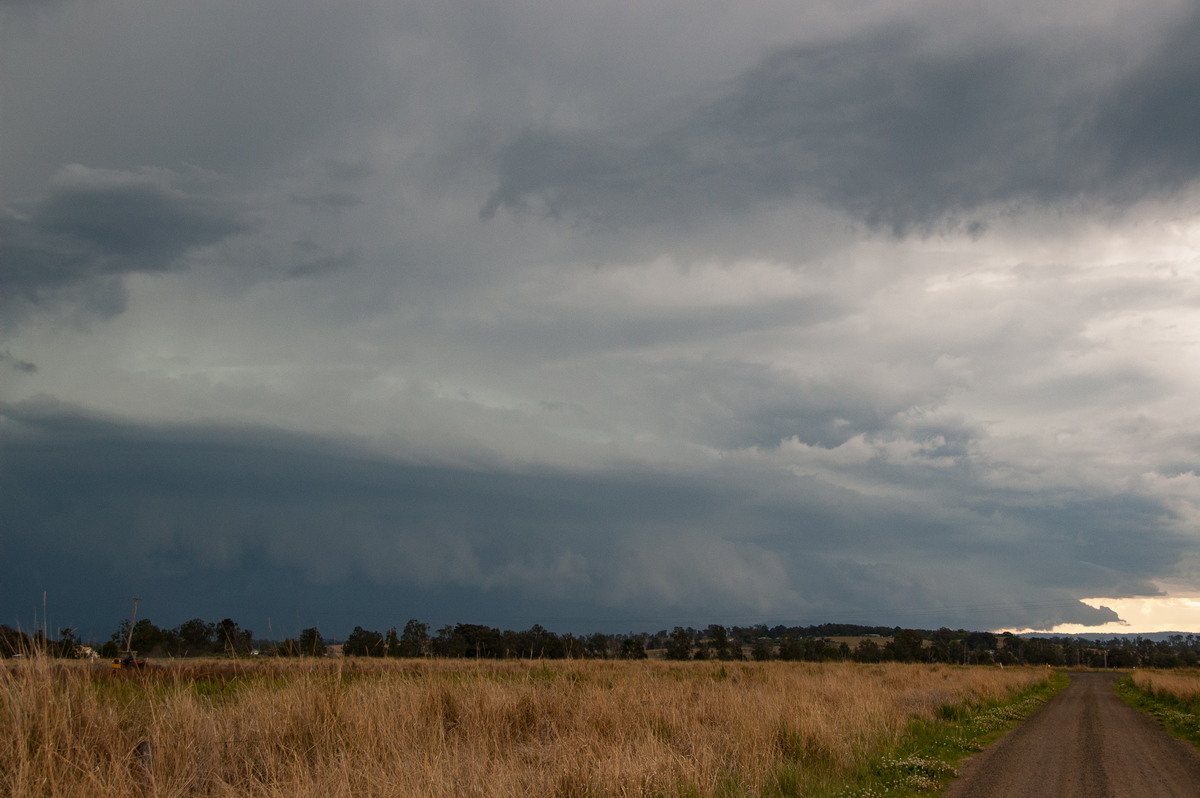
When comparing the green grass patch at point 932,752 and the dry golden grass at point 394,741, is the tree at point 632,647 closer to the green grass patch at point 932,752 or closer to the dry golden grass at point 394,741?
the green grass patch at point 932,752

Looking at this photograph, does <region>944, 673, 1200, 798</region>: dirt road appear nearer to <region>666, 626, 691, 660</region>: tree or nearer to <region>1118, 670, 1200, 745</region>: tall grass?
<region>1118, 670, 1200, 745</region>: tall grass

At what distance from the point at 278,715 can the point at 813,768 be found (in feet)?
30.7

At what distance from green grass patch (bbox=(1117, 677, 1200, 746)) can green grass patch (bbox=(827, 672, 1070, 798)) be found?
4955 millimetres

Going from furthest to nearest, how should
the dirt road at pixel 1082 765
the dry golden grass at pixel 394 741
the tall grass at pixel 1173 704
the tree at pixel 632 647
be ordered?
the tree at pixel 632 647
the tall grass at pixel 1173 704
the dirt road at pixel 1082 765
the dry golden grass at pixel 394 741

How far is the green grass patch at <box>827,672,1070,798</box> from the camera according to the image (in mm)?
12980

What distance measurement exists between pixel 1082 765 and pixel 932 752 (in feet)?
10.0

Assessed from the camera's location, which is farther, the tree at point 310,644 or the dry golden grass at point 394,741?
the tree at point 310,644

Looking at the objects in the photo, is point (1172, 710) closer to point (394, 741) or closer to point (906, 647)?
point (394, 741)

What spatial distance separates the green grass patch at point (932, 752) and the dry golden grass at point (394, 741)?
54 cm

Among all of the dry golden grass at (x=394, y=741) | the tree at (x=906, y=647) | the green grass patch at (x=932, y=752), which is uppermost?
the dry golden grass at (x=394, y=741)

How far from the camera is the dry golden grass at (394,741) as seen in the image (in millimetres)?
8469

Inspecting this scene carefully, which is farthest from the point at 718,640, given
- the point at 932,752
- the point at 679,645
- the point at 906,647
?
the point at 932,752

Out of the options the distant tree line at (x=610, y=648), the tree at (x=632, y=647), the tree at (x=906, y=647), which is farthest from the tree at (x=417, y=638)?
the tree at (x=906, y=647)

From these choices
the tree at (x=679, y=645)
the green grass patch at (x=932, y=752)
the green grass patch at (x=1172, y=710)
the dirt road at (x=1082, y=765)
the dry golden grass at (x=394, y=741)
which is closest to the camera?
the dry golden grass at (x=394, y=741)
